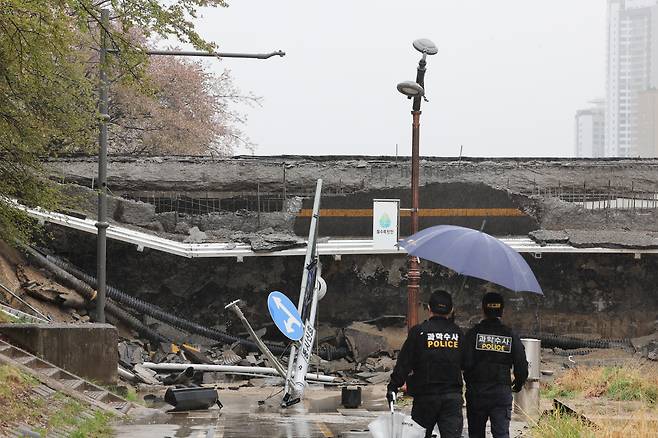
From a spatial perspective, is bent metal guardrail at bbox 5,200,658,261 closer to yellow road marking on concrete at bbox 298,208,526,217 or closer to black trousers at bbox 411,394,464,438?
yellow road marking on concrete at bbox 298,208,526,217

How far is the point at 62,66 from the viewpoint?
16.3 m

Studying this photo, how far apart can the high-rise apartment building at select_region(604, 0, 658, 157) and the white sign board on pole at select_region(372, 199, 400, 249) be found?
151447mm

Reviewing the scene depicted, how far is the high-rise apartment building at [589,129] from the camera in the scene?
192 m

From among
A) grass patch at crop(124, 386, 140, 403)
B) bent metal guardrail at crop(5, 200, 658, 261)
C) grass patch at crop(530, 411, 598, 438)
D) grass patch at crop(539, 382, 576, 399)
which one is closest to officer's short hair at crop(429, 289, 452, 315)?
grass patch at crop(530, 411, 598, 438)

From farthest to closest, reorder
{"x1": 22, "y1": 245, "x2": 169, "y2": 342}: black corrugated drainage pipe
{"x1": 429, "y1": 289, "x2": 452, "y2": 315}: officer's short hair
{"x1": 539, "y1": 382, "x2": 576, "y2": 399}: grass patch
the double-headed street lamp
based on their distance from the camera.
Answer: {"x1": 22, "y1": 245, "x2": 169, "y2": 342}: black corrugated drainage pipe
{"x1": 539, "y1": 382, "x2": 576, "y2": 399}: grass patch
the double-headed street lamp
{"x1": 429, "y1": 289, "x2": 452, "y2": 315}: officer's short hair

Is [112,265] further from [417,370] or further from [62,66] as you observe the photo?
[417,370]

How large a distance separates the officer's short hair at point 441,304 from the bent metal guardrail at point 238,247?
534 inches

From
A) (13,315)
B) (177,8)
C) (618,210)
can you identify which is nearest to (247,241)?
(13,315)

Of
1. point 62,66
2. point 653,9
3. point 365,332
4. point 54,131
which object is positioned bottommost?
point 365,332

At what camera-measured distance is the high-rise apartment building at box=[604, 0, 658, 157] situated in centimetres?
17212

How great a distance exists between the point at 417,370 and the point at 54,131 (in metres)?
9.85

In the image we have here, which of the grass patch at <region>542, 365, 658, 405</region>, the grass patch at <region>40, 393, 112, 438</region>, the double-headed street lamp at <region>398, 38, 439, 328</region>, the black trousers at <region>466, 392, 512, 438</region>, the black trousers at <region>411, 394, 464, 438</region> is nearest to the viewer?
the black trousers at <region>411, 394, 464, 438</region>

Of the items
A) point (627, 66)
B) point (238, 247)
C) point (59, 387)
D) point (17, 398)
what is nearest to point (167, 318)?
point (238, 247)

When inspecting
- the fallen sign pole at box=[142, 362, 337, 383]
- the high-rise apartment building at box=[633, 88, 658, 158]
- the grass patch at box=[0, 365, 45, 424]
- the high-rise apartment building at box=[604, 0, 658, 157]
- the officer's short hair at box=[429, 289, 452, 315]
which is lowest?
the fallen sign pole at box=[142, 362, 337, 383]
